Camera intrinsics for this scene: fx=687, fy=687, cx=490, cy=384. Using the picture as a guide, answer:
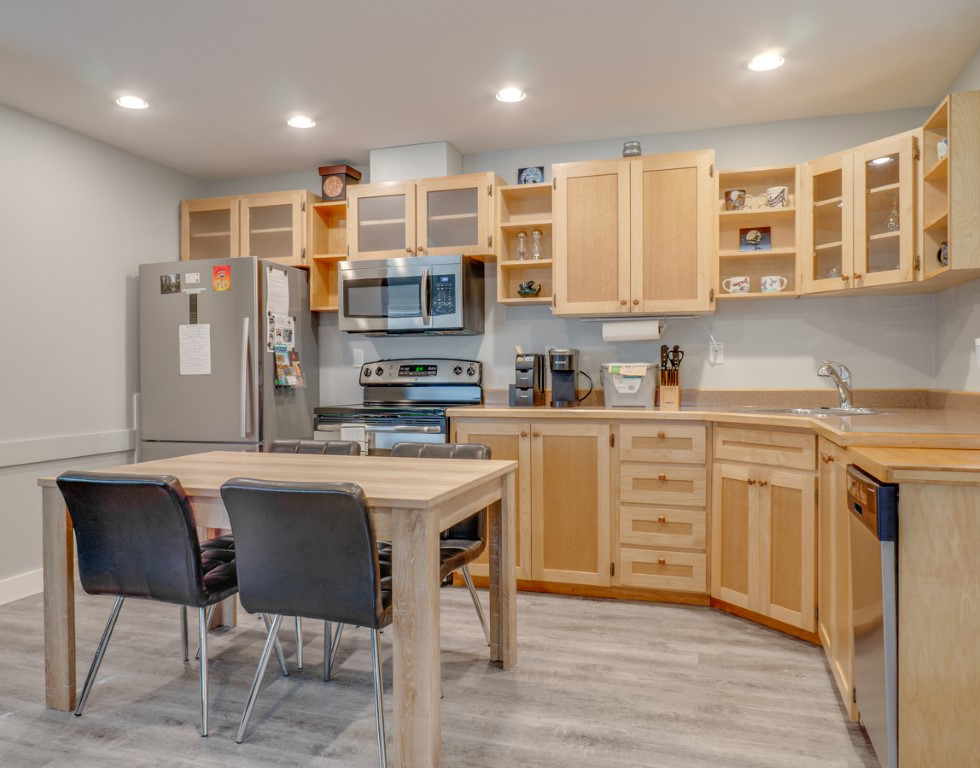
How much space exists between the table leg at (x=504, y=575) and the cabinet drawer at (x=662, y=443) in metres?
1.05

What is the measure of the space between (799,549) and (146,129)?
394 cm

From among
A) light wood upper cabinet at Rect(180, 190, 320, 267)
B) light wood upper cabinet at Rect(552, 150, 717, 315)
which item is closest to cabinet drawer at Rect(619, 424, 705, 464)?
light wood upper cabinet at Rect(552, 150, 717, 315)

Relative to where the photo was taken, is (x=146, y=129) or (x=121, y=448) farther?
(x=121, y=448)

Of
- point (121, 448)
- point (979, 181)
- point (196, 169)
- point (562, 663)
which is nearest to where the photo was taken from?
point (979, 181)

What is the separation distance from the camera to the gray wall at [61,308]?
349cm

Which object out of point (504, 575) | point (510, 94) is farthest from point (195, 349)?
point (504, 575)

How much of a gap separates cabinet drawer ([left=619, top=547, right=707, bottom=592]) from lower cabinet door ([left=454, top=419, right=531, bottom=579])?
0.49m

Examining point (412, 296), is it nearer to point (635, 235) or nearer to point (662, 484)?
point (635, 235)

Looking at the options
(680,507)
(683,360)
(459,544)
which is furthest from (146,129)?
(680,507)

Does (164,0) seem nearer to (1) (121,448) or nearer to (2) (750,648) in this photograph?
(1) (121,448)

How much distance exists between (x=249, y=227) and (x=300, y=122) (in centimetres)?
94

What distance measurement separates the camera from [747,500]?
3088 mm

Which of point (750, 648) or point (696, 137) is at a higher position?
point (696, 137)

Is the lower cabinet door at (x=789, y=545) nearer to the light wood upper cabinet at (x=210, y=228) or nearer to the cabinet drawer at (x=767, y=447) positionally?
the cabinet drawer at (x=767, y=447)
